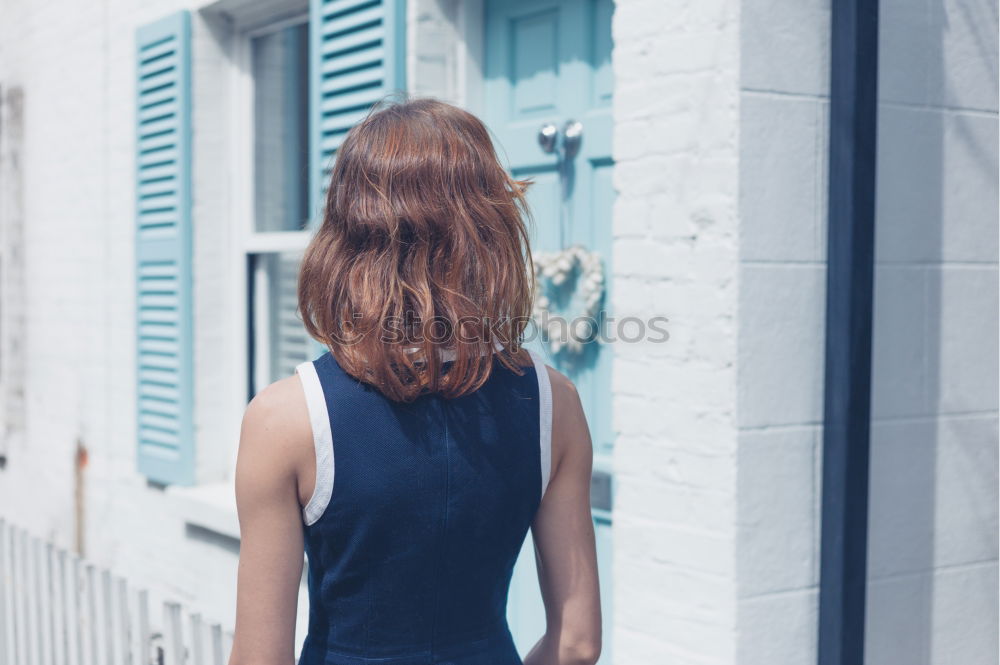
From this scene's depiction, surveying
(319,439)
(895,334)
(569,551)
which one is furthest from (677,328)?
(319,439)

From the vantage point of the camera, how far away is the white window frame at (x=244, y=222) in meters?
4.65

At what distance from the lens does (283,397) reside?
4.68ft

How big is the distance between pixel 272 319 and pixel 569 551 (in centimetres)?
325

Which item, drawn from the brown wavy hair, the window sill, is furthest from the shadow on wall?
the window sill

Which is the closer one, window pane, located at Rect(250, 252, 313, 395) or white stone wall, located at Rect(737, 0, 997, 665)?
white stone wall, located at Rect(737, 0, 997, 665)

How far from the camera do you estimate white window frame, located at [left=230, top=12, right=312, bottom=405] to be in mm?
4652

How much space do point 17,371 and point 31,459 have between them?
1.70ft

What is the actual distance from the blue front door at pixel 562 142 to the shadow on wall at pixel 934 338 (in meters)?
0.79

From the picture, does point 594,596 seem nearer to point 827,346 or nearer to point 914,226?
point 827,346

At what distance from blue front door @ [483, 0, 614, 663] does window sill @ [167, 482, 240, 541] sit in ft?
4.55

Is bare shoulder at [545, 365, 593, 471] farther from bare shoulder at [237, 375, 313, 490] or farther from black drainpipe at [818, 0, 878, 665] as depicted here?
black drainpipe at [818, 0, 878, 665]

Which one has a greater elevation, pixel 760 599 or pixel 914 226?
pixel 914 226

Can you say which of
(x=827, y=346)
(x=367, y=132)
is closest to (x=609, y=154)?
(x=827, y=346)

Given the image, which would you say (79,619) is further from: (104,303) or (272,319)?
(104,303)
